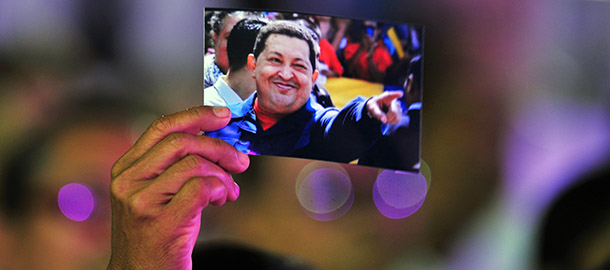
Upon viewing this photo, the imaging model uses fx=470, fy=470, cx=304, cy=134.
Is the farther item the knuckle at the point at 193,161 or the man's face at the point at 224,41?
the man's face at the point at 224,41

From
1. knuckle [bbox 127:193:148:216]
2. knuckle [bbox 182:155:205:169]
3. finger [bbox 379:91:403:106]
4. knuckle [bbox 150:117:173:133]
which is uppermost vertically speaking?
finger [bbox 379:91:403:106]

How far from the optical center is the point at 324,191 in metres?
1.22

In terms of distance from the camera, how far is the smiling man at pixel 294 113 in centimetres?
82

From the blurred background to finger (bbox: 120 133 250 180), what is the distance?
0.59m

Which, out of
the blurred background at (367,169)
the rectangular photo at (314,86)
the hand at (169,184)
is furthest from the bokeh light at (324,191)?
the hand at (169,184)

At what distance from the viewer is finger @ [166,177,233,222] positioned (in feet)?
2.05

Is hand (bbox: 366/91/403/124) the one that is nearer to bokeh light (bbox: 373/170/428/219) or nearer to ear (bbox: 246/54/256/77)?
ear (bbox: 246/54/256/77)

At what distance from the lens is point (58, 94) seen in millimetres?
1320

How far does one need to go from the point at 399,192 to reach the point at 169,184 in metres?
0.70

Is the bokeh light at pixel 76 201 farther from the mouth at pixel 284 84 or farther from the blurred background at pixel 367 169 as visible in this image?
the mouth at pixel 284 84

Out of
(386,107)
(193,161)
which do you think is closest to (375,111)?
(386,107)

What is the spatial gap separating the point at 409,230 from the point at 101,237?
87 cm

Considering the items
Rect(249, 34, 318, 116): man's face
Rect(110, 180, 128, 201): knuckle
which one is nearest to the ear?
Rect(249, 34, 318, 116): man's face

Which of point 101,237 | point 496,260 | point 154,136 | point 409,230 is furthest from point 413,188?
point 101,237
